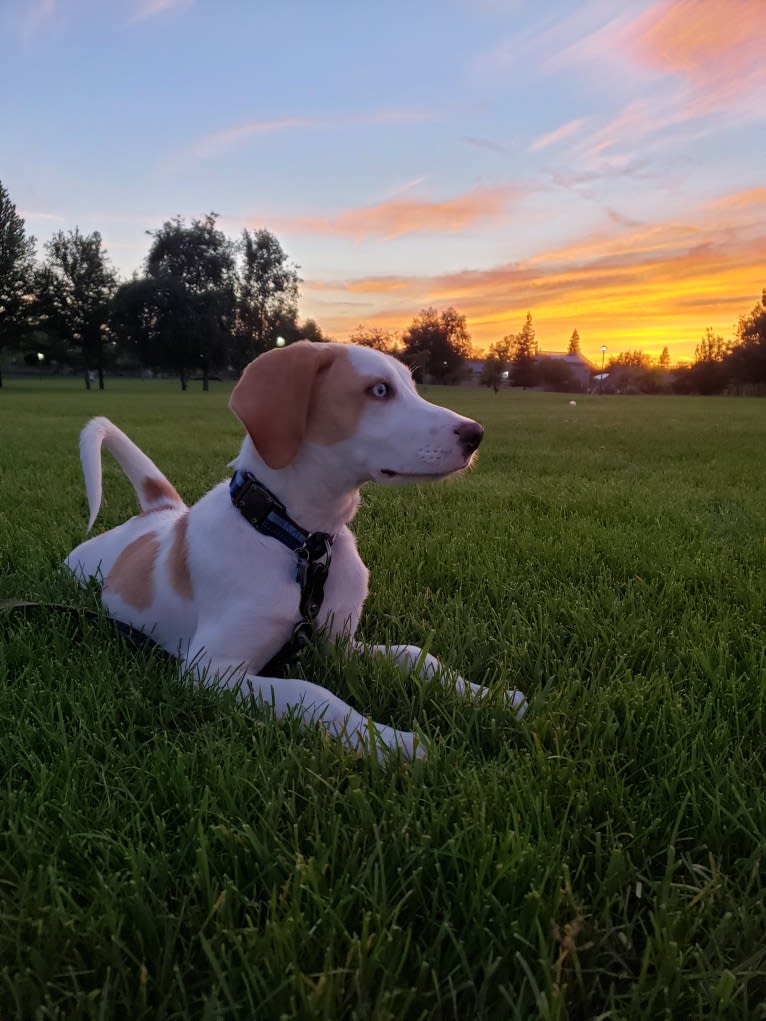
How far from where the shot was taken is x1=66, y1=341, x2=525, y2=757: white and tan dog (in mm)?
2439

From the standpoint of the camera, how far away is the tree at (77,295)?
55.4 meters

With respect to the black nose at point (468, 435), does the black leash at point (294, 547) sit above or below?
below

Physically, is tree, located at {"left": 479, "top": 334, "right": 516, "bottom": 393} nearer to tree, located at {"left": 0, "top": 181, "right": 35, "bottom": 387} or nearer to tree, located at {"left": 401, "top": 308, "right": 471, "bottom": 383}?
tree, located at {"left": 401, "top": 308, "right": 471, "bottom": 383}

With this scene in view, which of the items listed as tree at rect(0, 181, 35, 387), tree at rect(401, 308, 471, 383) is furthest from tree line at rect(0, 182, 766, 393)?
tree at rect(401, 308, 471, 383)

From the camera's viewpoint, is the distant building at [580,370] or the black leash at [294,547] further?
the distant building at [580,370]

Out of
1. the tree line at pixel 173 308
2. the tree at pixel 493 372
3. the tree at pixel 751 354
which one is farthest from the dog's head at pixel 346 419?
the tree at pixel 493 372

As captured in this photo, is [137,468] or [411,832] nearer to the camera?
[411,832]

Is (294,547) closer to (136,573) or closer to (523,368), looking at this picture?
(136,573)

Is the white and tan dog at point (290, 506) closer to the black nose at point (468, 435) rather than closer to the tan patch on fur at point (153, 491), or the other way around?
the black nose at point (468, 435)

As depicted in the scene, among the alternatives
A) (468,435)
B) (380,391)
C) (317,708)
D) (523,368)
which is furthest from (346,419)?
(523,368)

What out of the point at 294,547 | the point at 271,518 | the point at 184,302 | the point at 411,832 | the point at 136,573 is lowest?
the point at 411,832

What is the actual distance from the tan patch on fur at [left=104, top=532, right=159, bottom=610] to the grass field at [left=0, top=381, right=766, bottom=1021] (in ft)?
0.67

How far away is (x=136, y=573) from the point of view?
9.91 feet

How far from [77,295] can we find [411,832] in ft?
210
